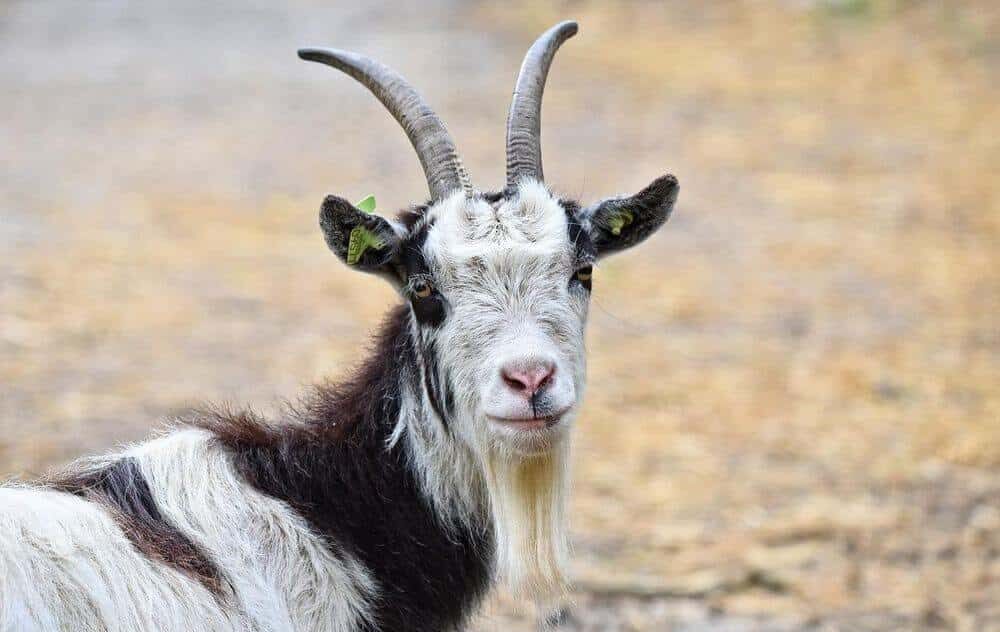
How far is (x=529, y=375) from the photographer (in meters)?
3.94

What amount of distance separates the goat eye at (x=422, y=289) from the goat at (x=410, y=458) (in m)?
0.01

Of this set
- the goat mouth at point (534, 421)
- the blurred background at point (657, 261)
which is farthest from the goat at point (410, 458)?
the blurred background at point (657, 261)

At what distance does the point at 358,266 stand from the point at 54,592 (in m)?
1.44

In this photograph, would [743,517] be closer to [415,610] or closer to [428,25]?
[415,610]

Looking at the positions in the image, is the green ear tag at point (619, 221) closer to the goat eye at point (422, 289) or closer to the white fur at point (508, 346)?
the white fur at point (508, 346)

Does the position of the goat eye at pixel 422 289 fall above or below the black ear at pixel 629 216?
below

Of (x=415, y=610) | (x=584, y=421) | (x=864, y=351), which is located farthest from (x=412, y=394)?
(x=864, y=351)

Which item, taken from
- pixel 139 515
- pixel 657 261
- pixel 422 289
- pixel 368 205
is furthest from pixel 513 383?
pixel 657 261

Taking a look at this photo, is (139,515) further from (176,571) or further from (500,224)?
(500,224)

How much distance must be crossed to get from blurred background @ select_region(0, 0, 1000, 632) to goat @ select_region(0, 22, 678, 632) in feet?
4.41

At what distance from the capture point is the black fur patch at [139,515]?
152 inches

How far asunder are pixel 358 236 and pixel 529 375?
809 mm

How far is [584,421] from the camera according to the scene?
8234 mm

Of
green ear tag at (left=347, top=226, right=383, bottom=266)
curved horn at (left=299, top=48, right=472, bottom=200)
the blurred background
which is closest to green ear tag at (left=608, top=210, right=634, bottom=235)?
curved horn at (left=299, top=48, right=472, bottom=200)
